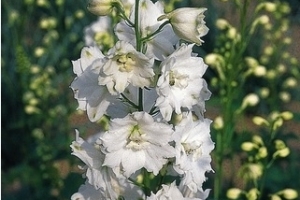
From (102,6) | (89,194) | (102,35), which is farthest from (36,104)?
(102,6)

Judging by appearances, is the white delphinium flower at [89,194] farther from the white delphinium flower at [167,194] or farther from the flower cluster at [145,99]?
the white delphinium flower at [167,194]

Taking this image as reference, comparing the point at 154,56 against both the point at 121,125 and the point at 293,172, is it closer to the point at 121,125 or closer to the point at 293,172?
the point at 121,125

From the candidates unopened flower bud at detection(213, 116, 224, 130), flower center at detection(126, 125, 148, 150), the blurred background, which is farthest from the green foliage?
flower center at detection(126, 125, 148, 150)

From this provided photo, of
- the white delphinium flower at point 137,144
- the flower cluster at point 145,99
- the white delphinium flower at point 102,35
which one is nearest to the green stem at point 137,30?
the flower cluster at point 145,99

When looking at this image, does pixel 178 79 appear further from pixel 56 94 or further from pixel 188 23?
pixel 56 94

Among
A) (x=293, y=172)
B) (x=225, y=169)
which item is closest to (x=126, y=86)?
(x=293, y=172)
